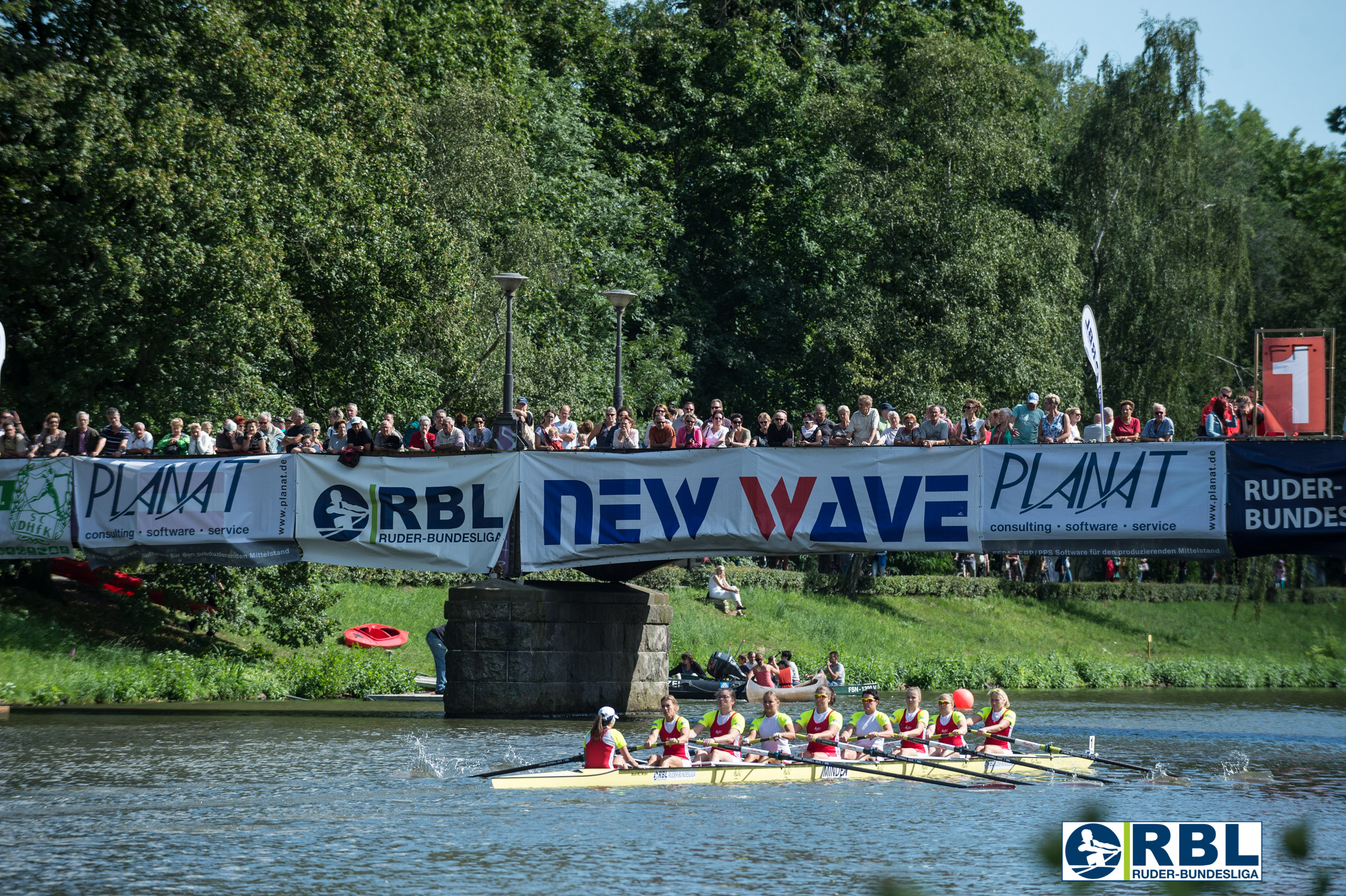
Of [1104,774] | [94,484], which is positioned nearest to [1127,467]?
[1104,774]

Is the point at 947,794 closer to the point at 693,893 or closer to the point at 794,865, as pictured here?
the point at 794,865

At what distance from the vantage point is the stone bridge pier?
25.9 m

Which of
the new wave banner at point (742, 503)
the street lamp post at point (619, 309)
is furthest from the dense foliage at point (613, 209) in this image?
the new wave banner at point (742, 503)

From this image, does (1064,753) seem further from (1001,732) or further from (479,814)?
(479,814)

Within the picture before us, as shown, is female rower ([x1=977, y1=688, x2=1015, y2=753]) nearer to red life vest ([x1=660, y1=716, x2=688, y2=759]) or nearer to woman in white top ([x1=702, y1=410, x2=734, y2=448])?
red life vest ([x1=660, y1=716, x2=688, y2=759])

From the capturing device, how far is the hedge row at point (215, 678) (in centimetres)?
2780

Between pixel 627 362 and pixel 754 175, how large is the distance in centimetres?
1003

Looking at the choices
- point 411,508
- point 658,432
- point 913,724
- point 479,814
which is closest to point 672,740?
point 479,814

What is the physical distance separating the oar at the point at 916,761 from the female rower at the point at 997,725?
2.29 ft

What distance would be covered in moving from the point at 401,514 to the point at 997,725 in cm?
1067

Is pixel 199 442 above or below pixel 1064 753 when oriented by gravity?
above

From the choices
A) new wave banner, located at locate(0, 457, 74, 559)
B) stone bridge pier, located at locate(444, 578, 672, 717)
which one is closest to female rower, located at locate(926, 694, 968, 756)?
stone bridge pier, located at locate(444, 578, 672, 717)

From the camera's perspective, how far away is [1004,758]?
21109 millimetres

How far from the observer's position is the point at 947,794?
2009 cm
